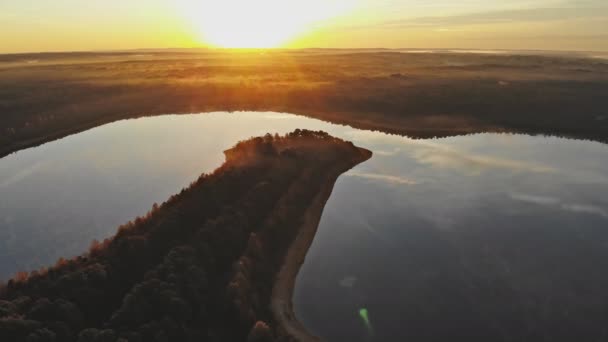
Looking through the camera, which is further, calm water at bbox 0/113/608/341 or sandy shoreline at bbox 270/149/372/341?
calm water at bbox 0/113/608/341

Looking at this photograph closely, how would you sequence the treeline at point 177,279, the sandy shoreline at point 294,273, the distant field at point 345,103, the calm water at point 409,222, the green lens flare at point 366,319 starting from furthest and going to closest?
1. the distant field at point 345,103
2. the calm water at point 409,222
3. the sandy shoreline at point 294,273
4. the green lens flare at point 366,319
5. the treeline at point 177,279

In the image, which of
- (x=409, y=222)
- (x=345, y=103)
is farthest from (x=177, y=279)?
(x=345, y=103)

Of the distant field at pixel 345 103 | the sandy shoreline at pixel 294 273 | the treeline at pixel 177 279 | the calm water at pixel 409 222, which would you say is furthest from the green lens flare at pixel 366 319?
the distant field at pixel 345 103

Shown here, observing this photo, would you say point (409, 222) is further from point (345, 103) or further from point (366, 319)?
point (345, 103)

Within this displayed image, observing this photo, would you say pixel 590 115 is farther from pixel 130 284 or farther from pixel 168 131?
pixel 130 284

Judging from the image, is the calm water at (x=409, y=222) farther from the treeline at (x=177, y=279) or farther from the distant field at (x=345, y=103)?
the distant field at (x=345, y=103)

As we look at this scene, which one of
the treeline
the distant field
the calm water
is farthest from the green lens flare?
the distant field

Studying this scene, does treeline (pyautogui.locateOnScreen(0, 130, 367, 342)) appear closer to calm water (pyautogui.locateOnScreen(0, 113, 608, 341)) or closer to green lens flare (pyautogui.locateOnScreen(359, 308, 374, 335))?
calm water (pyautogui.locateOnScreen(0, 113, 608, 341))
